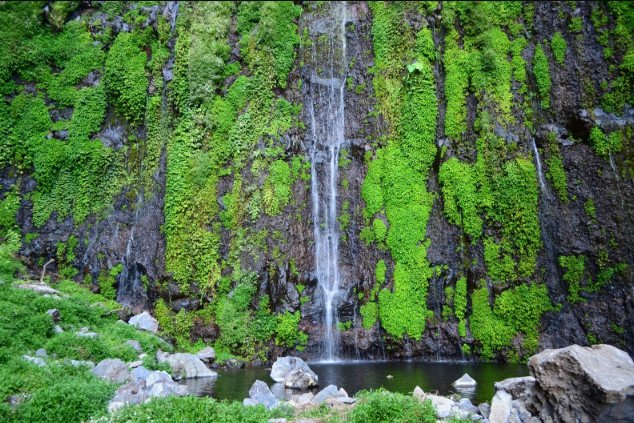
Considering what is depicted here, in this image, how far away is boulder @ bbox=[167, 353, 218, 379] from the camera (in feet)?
41.2

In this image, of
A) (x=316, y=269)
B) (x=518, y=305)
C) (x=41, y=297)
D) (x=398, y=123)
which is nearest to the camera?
(x=41, y=297)

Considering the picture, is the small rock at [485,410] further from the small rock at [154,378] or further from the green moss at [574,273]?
the green moss at [574,273]

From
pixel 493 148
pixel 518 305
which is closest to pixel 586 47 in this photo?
pixel 493 148

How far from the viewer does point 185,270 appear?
658 inches

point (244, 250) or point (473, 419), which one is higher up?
point (244, 250)

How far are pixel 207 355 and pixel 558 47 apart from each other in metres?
17.0

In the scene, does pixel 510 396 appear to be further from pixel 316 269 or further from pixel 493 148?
pixel 493 148

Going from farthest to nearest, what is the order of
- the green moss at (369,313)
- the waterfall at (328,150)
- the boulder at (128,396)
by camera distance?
the waterfall at (328,150) < the green moss at (369,313) < the boulder at (128,396)

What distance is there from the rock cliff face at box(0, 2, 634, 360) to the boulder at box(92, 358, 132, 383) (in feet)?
18.3

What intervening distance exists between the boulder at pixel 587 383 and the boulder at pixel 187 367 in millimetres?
8539

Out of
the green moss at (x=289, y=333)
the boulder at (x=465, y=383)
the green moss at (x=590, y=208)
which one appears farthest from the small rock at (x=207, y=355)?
the green moss at (x=590, y=208)

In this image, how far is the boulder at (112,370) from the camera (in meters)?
9.87

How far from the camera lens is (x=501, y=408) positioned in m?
7.70

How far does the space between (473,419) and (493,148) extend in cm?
1200
